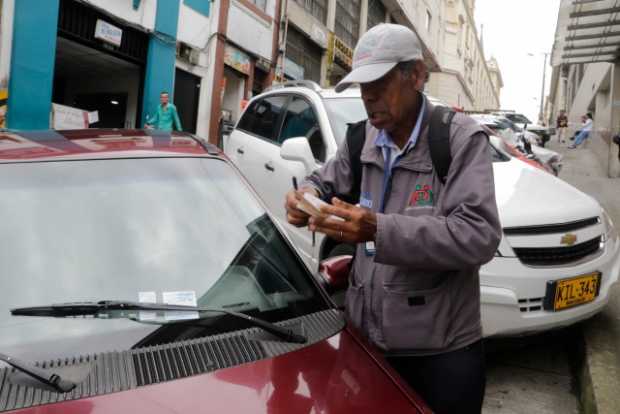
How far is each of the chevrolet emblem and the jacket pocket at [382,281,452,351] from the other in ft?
6.28

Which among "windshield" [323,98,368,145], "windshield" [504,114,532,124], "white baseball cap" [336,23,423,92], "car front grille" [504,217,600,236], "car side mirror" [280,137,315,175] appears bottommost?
"car front grille" [504,217,600,236]

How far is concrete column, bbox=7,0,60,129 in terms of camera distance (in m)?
9.00

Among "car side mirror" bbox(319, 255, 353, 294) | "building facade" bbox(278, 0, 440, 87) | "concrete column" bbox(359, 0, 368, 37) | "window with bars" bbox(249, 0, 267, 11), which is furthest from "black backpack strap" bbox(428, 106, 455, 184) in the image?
"concrete column" bbox(359, 0, 368, 37)

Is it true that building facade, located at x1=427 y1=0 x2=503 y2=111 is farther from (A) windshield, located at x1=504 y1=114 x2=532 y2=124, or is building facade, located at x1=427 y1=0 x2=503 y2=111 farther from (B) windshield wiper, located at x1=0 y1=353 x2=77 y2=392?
(B) windshield wiper, located at x1=0 y1=353 x2=77 y2=392

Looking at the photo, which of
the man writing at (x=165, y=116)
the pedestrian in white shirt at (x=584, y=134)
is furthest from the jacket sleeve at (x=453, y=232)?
the pedestrian in white shirt at (x=584, y=134)

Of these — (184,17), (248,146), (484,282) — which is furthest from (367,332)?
(184,17)

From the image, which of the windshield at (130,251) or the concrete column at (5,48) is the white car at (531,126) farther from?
the windshield at (130,251)

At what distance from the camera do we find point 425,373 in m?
1.65

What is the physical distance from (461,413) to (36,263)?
130 cm

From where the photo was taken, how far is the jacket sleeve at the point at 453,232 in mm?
1415

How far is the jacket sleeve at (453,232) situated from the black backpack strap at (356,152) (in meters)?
0.46

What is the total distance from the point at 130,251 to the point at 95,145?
1.97ft

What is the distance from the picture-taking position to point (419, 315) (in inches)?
62.1

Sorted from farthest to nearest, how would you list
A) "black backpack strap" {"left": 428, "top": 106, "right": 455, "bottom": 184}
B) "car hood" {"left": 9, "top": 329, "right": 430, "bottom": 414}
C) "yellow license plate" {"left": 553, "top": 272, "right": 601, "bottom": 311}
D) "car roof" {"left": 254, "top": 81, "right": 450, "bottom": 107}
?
"car roof" {"left": 254, "top": 81, "right": 450, "bottom": 107} < "yellow license plate" {"left": 553, "top": 272, "right": 601, "bottom": 311} < "black backpack strap" {"left": 428, "top": 106, "right": 455, "bottom": 184} < "car hood" {"left": 9, "top": 329, "right": 430, "bottom": 414}
